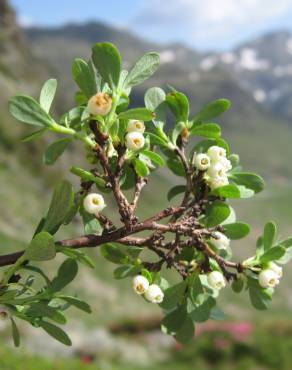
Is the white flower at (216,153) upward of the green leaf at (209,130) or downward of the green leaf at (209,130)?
downward

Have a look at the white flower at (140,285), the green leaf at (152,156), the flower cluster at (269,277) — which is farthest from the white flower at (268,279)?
the green leaf at (152,156)

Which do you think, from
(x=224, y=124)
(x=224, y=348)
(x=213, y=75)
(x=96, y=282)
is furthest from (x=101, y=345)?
(x=213, y=75)

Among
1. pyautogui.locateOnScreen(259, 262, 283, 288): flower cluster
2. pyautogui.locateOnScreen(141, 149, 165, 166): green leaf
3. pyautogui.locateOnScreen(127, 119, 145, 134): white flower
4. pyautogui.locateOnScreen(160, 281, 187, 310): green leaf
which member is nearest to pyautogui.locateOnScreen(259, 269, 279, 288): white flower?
pyautogui.locateOnScreen(259, 262, 283, 288): flower cluster

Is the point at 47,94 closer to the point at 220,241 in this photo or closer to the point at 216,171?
the point at 216,171

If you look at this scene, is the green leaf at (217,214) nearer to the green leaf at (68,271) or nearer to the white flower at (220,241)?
the white flower at (220,241)

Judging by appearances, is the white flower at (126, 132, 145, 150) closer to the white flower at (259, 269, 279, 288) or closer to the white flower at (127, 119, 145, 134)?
the white flower at (127, 119, 145, 134)

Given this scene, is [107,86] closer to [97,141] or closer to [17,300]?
[97,141]
